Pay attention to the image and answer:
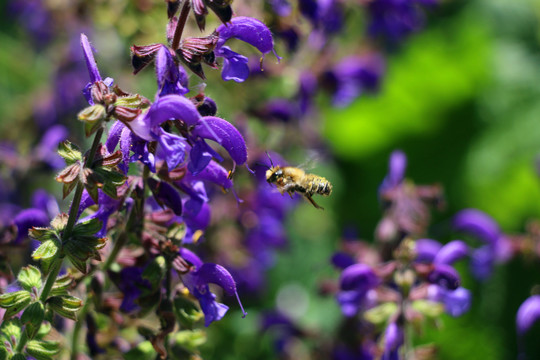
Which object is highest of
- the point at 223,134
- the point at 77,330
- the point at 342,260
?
the point at 223,134

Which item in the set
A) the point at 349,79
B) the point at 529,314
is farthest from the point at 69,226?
the point at 349,79

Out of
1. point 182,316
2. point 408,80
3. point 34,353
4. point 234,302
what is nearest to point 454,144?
point 408,80

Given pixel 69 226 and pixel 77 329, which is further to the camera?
pixel 77 329

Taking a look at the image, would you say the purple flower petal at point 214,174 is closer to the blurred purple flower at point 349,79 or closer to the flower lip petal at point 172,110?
the flower lip petal at point 172,110

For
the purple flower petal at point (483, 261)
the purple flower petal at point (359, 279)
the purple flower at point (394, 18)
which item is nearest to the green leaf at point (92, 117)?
the purple flower petal at point (359, 279)

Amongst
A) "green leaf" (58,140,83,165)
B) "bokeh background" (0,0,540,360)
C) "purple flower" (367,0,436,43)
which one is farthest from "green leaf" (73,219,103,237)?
"purple flower" (367,0,436,43)

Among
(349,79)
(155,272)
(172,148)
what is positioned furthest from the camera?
(349,79)

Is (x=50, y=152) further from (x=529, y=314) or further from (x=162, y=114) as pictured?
(x=529, y=314)

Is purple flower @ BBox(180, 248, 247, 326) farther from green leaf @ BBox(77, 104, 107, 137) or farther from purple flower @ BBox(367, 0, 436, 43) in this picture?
purple flower @ BBox(367, 0, 436, 43)
